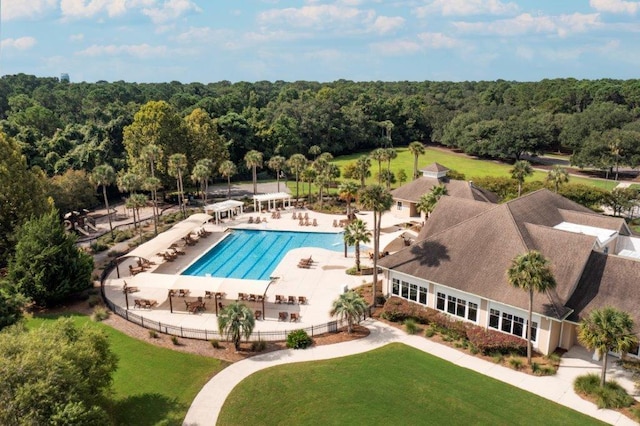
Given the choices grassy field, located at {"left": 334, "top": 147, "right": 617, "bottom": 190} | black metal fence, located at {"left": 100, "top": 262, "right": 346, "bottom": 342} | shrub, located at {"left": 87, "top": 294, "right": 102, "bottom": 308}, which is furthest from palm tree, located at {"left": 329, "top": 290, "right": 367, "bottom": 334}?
grassy field, located at {"left": 334, "top": 147, "right": 617, "bottom": 190}

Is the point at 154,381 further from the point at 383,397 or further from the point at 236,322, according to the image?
the point at 383,397

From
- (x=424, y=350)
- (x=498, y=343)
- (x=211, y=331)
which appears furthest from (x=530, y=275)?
(x=211, y=331)

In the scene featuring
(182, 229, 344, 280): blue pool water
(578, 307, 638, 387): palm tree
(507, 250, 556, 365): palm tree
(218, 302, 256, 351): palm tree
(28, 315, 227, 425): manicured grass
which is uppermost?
(507, 250, 556, 365): palm tree

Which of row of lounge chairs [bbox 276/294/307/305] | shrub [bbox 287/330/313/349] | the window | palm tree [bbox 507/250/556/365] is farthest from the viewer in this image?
row of lounge chairs [bbox 276/294/307/305]

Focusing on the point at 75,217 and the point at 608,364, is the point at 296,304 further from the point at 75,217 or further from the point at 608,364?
the point at 75,217

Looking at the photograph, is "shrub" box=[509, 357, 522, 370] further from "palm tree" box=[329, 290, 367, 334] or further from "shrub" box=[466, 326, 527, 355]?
"palm tree" box=[329, 290, 367, 334]

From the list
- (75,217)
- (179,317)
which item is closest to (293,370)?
(179,317)

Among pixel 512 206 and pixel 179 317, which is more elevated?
pixel 512 206
